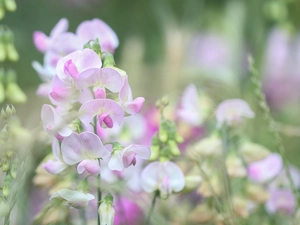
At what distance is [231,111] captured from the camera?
2.13ft

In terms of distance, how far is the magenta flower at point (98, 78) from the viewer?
0.47 meters

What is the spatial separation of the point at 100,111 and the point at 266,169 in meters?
0.28

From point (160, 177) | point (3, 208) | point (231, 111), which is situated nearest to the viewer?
point (3, 208)

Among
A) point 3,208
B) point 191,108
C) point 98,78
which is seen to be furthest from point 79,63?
point 191,108

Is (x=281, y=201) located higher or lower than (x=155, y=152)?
lower

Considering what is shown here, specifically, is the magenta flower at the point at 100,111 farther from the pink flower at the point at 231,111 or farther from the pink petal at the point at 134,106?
the pink flower at the point at 231,111

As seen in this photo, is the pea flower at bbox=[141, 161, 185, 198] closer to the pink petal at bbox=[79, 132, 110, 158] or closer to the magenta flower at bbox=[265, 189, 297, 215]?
the pink petal at bbox=[79, 132, 110, 158]

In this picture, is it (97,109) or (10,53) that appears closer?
(97,109)

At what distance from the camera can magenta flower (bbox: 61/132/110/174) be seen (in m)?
0.45

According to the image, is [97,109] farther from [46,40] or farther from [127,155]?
[46,40]

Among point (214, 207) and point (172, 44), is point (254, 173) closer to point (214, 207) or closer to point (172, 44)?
point (214, 207)

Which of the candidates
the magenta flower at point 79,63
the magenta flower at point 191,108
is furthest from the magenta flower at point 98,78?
the magenta flower at point 191,108

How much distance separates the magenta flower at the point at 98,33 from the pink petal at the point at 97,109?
0.12 metres

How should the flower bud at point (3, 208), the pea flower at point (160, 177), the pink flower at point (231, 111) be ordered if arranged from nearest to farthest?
Answer: the flower bud at point (3, 208), the pea flower at point (160, 177), the pink flower at point (231, 111)
